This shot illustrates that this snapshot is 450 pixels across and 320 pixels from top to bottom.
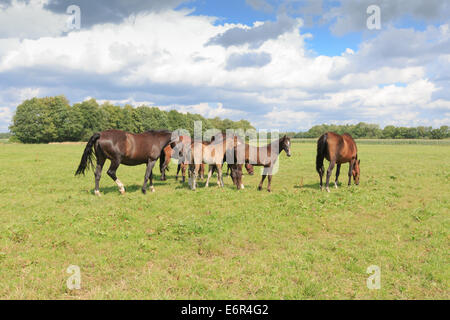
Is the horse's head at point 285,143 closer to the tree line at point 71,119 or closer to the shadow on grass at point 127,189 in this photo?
the shadow on grass at point 127,189

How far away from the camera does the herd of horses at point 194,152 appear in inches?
459

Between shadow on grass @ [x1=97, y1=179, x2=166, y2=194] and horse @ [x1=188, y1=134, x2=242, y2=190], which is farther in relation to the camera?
horse @ [x1=188, y1=134, x2=242, y2=190]

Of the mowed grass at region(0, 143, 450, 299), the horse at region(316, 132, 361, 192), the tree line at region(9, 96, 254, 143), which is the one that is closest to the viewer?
the mowed grass at region(0, 143, 450, 299)

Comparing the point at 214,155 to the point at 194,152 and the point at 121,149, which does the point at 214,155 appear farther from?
the point at 121,149

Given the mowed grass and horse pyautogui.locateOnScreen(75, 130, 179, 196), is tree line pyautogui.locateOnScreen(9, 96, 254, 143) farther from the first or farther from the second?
the mowed grass

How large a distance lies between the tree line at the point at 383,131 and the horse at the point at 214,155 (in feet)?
388

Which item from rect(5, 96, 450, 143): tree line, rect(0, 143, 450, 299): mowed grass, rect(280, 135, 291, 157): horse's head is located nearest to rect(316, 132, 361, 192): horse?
rect(280, 135, 291, 157): horse's head

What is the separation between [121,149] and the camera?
11.7m

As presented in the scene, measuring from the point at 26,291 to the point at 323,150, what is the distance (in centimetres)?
1237

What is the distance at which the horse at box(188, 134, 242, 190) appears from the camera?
518 inches

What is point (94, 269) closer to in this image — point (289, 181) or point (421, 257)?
point (421, 257)

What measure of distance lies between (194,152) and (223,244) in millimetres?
6903

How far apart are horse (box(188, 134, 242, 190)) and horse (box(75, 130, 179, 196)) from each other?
1483 mm

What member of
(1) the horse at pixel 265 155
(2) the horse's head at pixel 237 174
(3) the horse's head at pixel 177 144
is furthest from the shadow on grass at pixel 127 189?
(1) the horse at pixel 265 155
